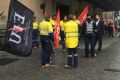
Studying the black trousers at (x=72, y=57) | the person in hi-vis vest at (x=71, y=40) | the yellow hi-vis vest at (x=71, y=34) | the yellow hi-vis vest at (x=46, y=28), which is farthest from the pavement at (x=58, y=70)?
the yellow hi-vis vest at (x=46, y=28)

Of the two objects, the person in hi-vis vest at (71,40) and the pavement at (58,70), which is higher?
the person in hi-vis vest at (71,40)

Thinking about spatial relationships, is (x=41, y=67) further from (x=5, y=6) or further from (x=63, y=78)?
(x=5, y=6)

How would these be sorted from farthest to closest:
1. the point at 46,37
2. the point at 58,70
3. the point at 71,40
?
the point at 46,37 → the point at 71,40 → the point at 58,70

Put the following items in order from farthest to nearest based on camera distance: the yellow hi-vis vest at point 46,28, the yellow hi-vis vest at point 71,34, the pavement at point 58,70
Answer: the yellow hi-vis vest at point 46,28 < the yellow hi-vis vest at point 71,34 < the pavement at point 58,70

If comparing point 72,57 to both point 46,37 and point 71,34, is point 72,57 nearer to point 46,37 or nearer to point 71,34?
point 71,34

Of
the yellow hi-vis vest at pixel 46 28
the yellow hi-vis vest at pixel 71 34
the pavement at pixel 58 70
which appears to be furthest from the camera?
the yellow hi-vis vest at pixel 46 28

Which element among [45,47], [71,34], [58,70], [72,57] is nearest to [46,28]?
[45,47]

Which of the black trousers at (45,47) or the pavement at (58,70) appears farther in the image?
the black trousers at (45,47)

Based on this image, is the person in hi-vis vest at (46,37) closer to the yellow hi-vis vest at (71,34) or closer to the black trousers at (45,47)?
the black trousers at (45,47)

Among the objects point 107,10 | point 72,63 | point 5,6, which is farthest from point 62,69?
point 107,10

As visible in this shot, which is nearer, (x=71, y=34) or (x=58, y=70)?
(x=58, y=70)

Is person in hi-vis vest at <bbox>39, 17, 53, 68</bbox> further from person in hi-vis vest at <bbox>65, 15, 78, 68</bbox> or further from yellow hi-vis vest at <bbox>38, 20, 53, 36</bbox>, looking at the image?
person in hi-vis vest at <bbox>65, 15, 78, 68</bbox>

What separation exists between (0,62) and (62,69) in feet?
9.46

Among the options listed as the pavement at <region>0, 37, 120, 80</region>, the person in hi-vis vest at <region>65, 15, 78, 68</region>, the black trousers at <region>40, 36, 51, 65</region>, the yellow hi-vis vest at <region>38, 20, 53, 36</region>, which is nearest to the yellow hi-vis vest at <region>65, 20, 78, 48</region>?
the person in hi-vis vest at <region>65, 15, 78, 68</region>
